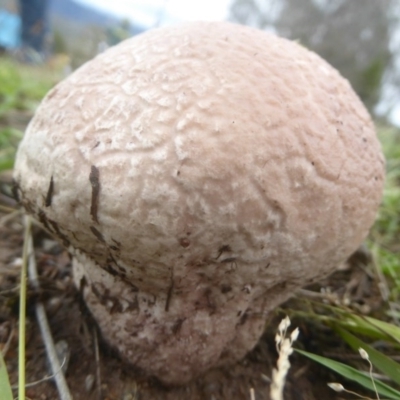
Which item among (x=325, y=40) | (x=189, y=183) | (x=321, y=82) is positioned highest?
(x=321, y=82)

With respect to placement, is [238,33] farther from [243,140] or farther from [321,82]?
[243,140]

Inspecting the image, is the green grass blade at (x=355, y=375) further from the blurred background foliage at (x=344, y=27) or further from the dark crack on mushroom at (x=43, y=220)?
the blurred background foliage at (x=344, y=27)

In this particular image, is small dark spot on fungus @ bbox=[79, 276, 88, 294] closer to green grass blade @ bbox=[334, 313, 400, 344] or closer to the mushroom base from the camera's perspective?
the mushroom base

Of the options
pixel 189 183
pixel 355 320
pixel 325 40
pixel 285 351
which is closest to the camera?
pixel 285 351

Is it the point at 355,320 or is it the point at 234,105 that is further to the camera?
the point at 355,320

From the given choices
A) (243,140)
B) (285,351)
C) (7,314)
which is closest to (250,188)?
(243,140)

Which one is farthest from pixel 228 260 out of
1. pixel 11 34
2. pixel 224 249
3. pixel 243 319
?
pixel 11 34
